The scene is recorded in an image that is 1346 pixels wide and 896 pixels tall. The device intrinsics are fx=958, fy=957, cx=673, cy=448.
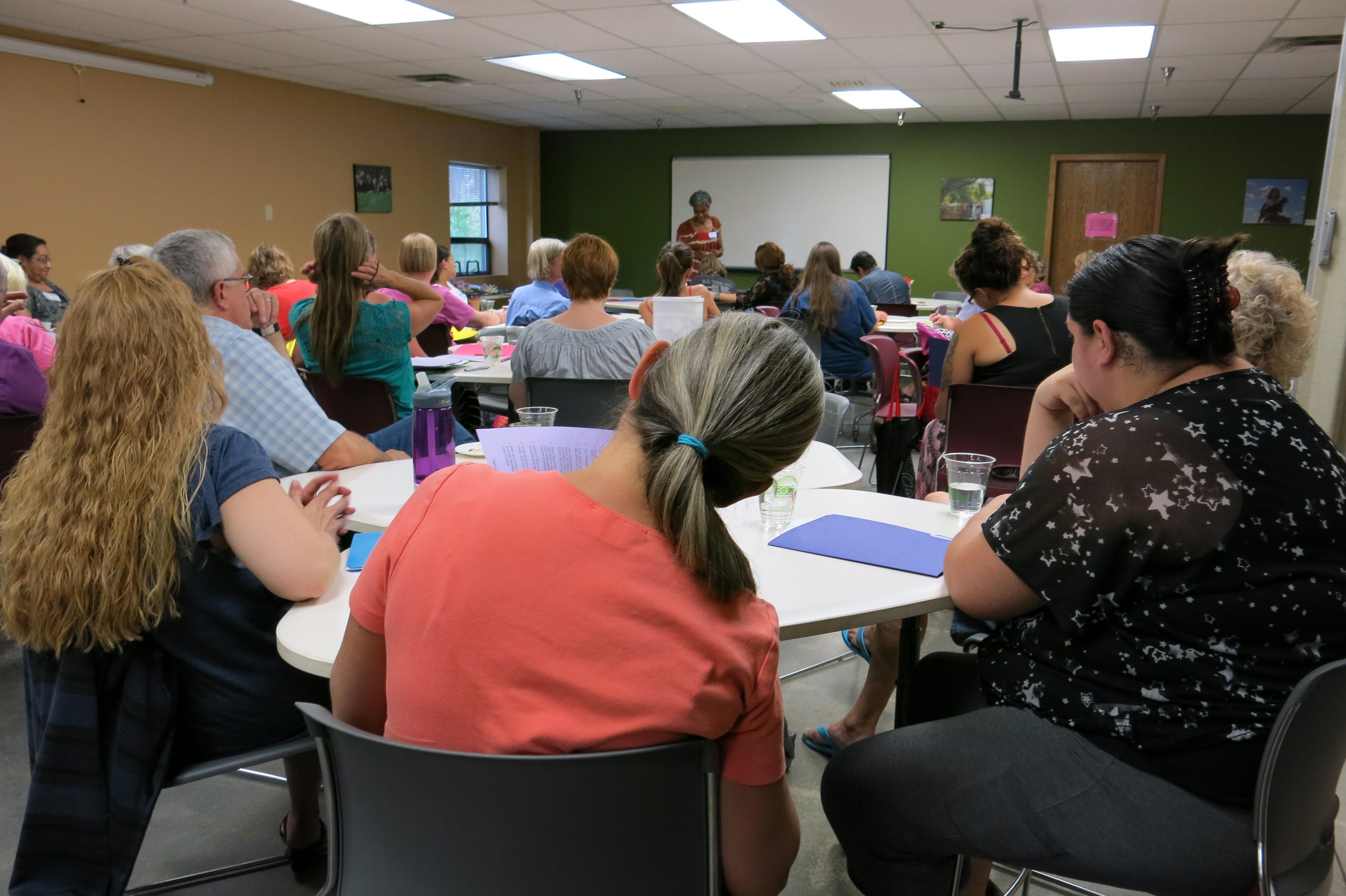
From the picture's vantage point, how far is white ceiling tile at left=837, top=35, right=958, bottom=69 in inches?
253

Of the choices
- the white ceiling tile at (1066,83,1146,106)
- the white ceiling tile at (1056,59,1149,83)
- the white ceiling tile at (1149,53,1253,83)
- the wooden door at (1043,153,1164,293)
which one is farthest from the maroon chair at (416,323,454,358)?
the wooden door at (1043,153,1164,293)

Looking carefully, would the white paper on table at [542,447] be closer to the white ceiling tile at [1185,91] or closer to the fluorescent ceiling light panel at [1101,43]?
the fluorescent ceiling light panel at [1101,43]

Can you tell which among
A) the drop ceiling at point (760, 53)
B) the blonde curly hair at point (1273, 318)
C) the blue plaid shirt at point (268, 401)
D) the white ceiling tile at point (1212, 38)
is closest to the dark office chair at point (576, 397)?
the blue plaid shirt at point (268, 401)

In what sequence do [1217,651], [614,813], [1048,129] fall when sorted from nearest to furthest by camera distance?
[614,813] < [1217,651] < [1048,129]

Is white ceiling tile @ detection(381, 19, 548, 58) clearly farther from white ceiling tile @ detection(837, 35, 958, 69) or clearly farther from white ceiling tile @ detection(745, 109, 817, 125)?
white ceiling tile @ detection(745, 109, 817, 125)

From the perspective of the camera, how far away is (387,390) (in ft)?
10.2

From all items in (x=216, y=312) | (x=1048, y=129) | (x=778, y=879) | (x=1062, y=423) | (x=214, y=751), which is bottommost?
(x=214, y=751)

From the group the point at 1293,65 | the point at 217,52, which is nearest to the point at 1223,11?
the point at 1293,65

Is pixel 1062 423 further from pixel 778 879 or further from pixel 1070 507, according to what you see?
pixel 778 879

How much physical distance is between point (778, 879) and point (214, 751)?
95cm

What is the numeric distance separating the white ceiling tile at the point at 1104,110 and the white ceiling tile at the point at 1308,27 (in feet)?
10.7

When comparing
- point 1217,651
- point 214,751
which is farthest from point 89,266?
point 1217,651

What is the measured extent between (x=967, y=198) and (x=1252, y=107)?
9.39 feet

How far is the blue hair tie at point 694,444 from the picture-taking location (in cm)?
89
